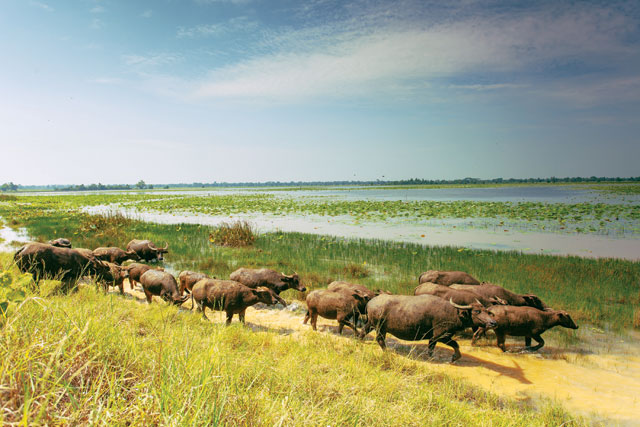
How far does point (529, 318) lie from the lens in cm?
627

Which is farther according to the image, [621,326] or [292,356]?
[621,326]

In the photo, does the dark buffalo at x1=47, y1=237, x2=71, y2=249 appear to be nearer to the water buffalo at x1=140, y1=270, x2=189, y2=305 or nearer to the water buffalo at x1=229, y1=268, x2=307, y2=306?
the water buffalo at x1=140, y1=270, x2=189, y2=305

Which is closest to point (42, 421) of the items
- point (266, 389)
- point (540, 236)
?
point (266, 389)

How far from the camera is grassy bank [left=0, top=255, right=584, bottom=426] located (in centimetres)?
204

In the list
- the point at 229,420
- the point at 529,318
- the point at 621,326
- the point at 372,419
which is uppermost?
the point at 229,420

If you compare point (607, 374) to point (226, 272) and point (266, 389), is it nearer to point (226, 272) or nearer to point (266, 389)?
point (266, 389)

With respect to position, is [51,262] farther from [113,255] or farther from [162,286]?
[113,255]

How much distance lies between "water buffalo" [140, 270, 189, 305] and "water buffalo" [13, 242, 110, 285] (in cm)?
133

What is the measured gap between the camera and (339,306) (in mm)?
6703

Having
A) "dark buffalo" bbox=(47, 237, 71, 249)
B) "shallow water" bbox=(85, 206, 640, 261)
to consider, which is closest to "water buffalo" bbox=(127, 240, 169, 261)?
"dark buffalo" bbox=(47, 237, 71, 249)

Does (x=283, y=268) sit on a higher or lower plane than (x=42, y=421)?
lower

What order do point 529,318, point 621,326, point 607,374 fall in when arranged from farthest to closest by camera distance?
1. point 621,326
2. point 529,318
3. point 607,374

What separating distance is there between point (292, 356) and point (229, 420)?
2134mm

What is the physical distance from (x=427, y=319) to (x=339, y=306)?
1770 millimetres
